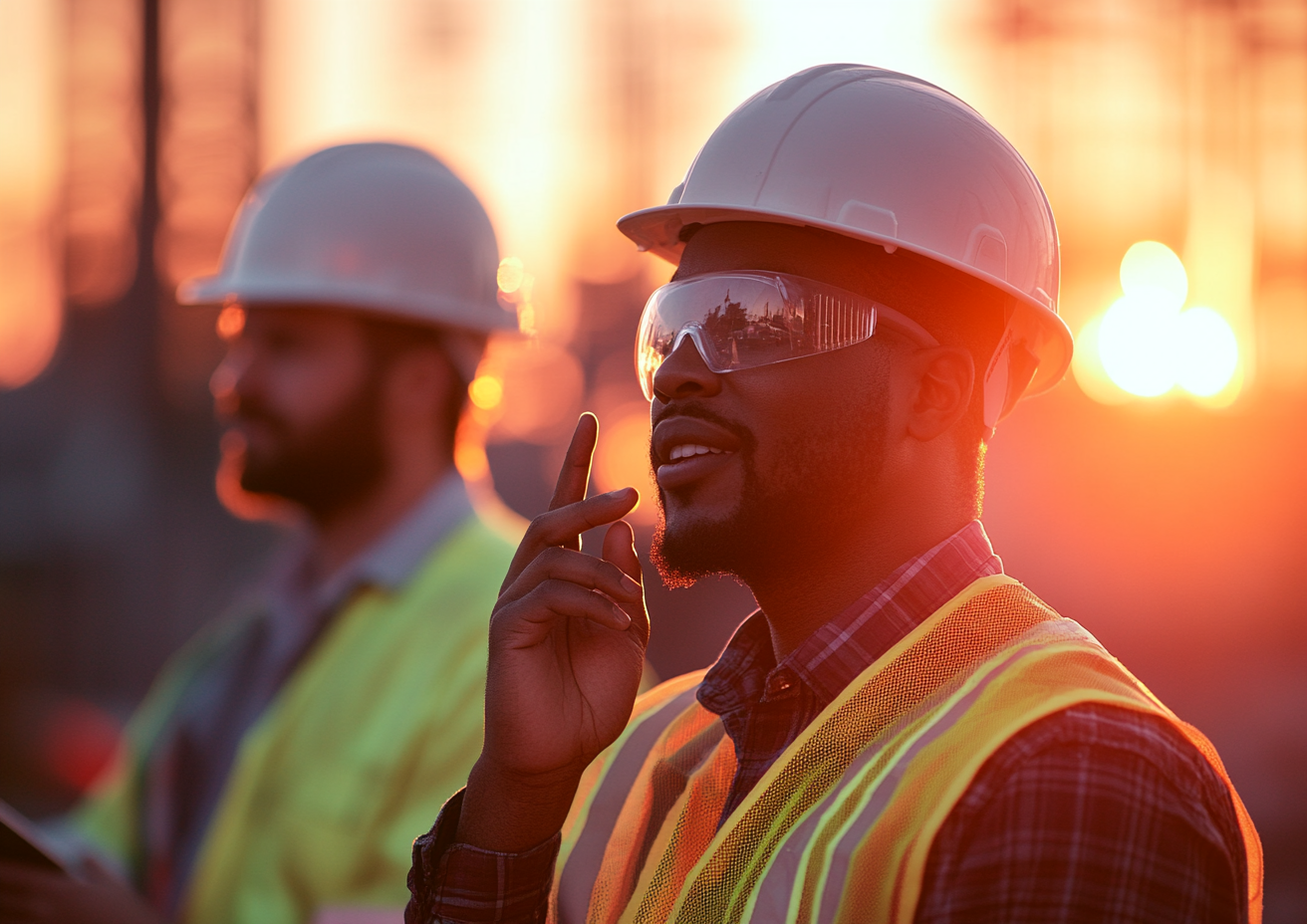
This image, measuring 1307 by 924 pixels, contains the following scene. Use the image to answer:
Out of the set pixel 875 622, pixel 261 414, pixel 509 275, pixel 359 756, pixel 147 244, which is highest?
pixel 147 244

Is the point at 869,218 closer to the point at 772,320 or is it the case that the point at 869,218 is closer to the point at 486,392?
the point at 772,320

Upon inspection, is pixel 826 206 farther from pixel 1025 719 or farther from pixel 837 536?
pixel 1025 719

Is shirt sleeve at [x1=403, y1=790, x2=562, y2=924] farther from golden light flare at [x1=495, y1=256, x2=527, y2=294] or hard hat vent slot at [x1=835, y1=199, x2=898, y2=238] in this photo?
golden light flare at [x1=495, y1=256, x2=527, y2=294]

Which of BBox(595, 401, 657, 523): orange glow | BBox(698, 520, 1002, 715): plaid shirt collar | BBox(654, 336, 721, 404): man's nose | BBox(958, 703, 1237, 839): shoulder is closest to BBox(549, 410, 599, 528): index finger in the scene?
BBox(654, 336, 721, 404): man's nose

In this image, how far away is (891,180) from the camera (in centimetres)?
259

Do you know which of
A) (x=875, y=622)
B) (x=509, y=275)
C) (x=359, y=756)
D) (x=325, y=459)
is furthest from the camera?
(x=509, y=275)

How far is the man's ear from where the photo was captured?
2.59 metres

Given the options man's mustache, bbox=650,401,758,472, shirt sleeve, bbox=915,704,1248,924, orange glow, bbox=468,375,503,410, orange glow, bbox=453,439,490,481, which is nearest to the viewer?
shirt sleeve, bbox=915,704,1248,924

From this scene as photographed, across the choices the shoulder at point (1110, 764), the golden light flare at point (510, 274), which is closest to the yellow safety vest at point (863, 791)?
the shoulder at point (1110, 764)

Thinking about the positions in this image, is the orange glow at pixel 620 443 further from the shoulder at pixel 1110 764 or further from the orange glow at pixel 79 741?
the shoulder at pixel 1110 764

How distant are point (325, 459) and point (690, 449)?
108 inches

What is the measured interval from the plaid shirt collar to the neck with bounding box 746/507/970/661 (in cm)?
6

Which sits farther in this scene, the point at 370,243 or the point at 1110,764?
the point at 370,243

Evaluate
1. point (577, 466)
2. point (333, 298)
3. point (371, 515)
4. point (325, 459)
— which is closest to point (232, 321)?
point (333, 298)
